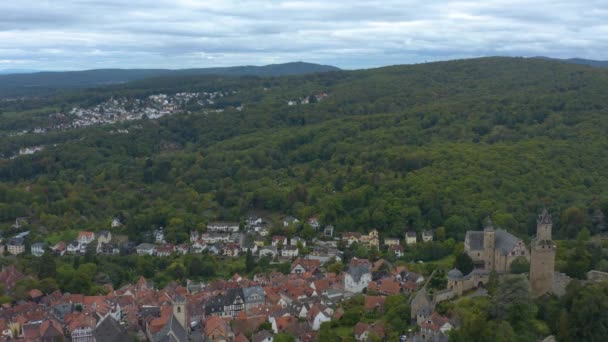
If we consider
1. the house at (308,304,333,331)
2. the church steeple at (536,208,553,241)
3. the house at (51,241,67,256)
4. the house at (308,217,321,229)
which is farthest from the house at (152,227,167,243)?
the church steeple at (536,208,553,241)

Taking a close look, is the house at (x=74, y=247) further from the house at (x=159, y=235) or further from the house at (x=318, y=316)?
the house at (x=318, y=316)

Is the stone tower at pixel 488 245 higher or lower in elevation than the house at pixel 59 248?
higher

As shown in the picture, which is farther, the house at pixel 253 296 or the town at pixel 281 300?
the house at pixel 253 296

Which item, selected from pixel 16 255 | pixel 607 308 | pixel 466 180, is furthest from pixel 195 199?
pixel 607 308

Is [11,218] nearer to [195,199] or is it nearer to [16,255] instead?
[16,255]

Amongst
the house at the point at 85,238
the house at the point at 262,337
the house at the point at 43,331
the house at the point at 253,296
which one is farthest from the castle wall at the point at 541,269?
the house at the point at 85,238

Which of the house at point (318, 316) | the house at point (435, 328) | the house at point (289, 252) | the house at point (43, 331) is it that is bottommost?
the house at point (289, 252)
